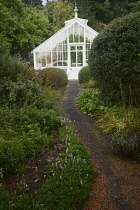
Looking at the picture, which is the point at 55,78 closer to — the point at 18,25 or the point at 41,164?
the point at 41,164

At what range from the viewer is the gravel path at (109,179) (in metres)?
3.16

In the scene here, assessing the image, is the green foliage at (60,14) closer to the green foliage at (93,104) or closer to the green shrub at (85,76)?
the green shrub at (85,76)

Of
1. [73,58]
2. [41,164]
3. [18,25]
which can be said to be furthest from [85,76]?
[18,25]

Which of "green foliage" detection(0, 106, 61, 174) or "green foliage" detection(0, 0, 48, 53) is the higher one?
"green foliage" detection(0, 0, 48, 53)

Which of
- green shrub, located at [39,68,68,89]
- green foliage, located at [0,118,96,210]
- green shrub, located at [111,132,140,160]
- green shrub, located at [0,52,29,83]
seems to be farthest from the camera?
green shrub, located at [39,68,68,89]

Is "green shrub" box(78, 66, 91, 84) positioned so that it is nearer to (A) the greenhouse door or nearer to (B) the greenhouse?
(B) the greenhouse

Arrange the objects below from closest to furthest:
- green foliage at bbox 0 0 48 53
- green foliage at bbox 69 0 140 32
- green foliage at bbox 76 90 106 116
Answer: green foliage at bbox 76 90 106 116
green foliage at bbox 0 0 48 53
green foliage at bbox 69 0 140 32

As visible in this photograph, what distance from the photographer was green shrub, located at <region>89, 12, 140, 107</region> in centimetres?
689

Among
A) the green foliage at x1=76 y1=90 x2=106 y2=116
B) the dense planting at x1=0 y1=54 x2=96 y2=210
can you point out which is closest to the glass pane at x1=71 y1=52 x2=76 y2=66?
the green foliage at x1=76 y1=90 x2=106 y2=116

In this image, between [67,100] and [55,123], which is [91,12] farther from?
[55,123]

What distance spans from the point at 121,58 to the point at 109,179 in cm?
439

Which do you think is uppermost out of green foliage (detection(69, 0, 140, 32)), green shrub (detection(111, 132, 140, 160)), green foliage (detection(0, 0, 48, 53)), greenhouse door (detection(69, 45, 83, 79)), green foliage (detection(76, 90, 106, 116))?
green foliage (detection(69, 0, 140, 32))

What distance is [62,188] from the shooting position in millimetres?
3236

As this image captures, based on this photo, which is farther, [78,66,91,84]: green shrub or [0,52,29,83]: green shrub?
[78,66,91,84]: green shrub
